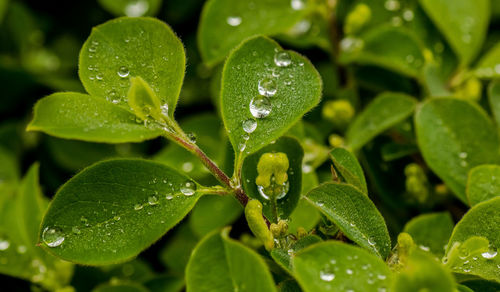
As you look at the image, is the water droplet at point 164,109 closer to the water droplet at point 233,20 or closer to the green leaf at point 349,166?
the green leaf at point 349,166

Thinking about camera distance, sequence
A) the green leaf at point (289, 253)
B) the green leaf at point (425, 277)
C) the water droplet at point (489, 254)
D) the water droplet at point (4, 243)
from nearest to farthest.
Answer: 1. the green leaf at point (425, 277)
2. the green leaf at point (289, 253)
3. the water droplet at point (489, 254)
4. the water droplet at point (4, 243)

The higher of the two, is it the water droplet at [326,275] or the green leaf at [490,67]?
the water droplet at [326,275]

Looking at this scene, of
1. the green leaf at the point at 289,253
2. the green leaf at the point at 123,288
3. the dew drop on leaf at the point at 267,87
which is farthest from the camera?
the green leaf at the point at 123,288

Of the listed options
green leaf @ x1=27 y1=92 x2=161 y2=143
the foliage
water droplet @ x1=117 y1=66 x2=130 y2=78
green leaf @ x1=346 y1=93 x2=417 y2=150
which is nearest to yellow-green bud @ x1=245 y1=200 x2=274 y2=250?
the foliage

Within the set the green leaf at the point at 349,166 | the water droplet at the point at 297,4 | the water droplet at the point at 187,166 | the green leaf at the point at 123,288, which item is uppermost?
the water droplet at the point at 297,4

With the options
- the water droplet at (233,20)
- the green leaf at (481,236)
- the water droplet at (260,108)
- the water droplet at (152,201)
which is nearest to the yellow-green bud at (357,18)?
the water droplet at (233,20)

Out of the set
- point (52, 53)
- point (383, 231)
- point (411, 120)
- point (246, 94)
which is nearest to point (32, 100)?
point (52, 53)

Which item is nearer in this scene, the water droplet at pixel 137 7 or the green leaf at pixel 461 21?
the green leaf at pixel 461 21

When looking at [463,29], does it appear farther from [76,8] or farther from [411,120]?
[76,8]

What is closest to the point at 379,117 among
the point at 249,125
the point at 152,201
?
the point at 249,125
